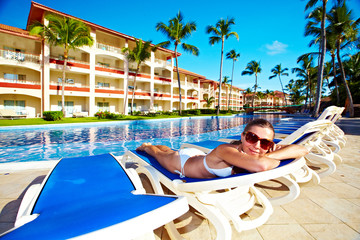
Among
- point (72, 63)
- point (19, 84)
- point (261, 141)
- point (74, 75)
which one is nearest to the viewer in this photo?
point (261, 141)

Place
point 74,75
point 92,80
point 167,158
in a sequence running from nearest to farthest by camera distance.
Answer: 1. point 167,158
2. point 92,80
3. point 74,75

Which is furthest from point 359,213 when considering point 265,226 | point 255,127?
point 255,127

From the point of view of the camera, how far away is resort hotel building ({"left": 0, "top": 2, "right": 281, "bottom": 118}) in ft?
54.9

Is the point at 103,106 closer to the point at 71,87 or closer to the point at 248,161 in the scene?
the point at 71,87

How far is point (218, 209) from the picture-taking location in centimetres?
152

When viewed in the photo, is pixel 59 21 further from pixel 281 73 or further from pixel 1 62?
pixel 281 73

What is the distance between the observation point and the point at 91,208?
118 centimetres

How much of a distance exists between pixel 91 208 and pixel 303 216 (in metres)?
2.19

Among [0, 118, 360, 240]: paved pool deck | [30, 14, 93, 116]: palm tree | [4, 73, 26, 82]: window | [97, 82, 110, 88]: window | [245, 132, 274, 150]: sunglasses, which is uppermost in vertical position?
[30, 14, 93, 116]: palm tree

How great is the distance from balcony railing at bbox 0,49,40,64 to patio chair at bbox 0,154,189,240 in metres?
20.9

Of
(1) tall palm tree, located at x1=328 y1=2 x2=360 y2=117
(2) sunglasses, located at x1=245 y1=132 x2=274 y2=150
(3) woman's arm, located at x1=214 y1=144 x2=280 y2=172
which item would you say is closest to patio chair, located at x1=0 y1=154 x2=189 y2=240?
(3) woman's arm, located at x1=214 y1=144 x2=280 y2=172

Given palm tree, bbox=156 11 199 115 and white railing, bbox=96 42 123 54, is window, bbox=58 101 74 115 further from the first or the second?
palm tree, bbox=156 11 199 115

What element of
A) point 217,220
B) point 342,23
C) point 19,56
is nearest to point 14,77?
point 19,56

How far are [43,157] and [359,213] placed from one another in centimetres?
724
